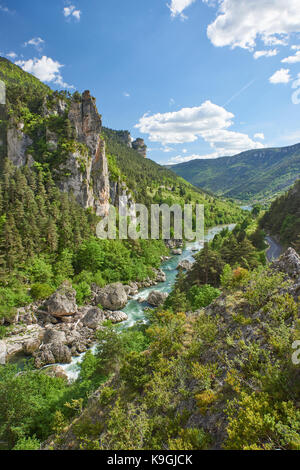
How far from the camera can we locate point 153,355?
12.8m

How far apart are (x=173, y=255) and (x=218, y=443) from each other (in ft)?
207

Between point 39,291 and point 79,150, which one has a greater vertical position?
point 79,150

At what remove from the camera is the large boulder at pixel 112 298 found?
36.3m

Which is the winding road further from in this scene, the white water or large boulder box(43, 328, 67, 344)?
large boulder box(43, 328, 67, 344)

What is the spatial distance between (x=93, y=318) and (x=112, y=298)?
5936 millimetres

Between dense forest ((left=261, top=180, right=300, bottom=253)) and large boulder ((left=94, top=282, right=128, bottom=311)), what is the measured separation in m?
31.8

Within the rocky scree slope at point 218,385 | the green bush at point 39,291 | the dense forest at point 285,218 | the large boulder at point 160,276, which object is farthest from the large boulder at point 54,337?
the dense forest at point 285,218

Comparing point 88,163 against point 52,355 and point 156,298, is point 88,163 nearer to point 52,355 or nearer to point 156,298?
point 156,298

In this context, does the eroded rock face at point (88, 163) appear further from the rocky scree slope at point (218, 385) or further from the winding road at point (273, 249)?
the rocky scree slope at point (218, 385)

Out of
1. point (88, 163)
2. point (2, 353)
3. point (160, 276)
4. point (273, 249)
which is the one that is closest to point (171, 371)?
point (2, 353)

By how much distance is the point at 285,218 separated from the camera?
156 feet

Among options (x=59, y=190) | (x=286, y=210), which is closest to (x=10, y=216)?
(x=59, y=190)
